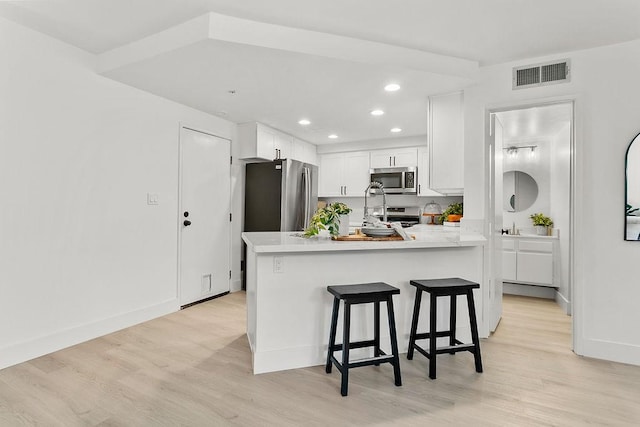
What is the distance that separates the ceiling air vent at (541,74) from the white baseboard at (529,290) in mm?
2817

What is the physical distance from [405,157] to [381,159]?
389 millimetres

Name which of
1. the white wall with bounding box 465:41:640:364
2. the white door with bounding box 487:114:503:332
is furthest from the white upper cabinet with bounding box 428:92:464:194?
the white wall with bounding box 465:41:640:364

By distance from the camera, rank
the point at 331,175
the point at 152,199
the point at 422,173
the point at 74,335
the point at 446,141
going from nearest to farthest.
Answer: the point at 74,335, the point at 446,141, the point at 152,199, the point at 422,173, the point at 331,175

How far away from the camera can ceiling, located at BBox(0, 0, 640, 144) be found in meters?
2.30

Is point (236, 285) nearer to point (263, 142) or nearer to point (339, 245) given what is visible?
point (263, 142)

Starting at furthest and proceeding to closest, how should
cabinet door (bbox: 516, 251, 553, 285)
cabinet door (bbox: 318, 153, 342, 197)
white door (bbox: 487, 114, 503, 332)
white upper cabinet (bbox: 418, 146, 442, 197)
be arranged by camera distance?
cabinet door (bbox: 318, 153, 342, 197) < white upper cabinet (bbox: 418, 146, 442, 197) < cabinet door (bbox: 516, 251, 553, 285) < white door (bbox: 487, 114, 503, 332)

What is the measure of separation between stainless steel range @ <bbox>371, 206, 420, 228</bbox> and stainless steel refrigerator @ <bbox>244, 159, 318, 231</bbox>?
149 centimetres

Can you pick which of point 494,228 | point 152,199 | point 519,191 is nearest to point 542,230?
point 519,191

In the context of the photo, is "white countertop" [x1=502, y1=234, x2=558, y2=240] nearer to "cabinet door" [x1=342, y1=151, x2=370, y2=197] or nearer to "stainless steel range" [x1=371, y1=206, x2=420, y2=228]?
"stainless steel range" [x1=371, y1=206, x2=420, y2=228]

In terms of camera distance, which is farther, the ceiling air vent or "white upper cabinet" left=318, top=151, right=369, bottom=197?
"white upper cabinet" left=318, top=151, right=369, bottom=197

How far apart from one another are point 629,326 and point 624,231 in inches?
27.6

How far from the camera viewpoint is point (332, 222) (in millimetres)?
2705

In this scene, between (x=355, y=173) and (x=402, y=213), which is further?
(x=355, y=173)

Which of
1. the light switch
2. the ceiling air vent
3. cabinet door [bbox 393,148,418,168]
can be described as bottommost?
the light switch
